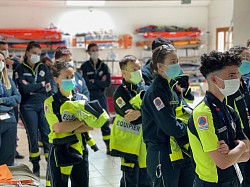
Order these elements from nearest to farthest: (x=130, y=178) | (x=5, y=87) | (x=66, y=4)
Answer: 1. (x=130, y=178)
2. (x=5, y=87)
3. (x=66, y=4)

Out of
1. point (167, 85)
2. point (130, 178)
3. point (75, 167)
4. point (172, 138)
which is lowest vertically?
point (130, 178)

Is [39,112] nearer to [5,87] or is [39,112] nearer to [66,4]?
[5,87]

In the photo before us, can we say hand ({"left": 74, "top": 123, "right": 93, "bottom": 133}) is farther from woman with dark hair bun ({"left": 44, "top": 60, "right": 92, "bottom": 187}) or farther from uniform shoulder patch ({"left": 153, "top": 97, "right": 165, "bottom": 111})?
uniform shoulder patch ({"left": 153, "top": 97, "right": 165, "bottom": 111})

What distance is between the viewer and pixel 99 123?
319 cm

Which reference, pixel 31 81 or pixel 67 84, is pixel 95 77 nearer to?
pixel 31 81

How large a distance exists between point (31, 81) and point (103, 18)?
4.73m

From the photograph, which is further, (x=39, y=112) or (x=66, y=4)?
(x=66, y=4)

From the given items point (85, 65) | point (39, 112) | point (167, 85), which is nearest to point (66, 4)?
point (85, 65)

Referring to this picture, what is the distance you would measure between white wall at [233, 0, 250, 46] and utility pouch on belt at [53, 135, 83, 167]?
132 inches

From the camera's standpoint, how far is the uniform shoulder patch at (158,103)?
2.72m

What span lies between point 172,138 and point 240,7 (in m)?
3.49

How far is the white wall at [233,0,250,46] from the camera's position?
5.46 metres

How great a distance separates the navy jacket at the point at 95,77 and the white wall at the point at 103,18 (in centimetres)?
320

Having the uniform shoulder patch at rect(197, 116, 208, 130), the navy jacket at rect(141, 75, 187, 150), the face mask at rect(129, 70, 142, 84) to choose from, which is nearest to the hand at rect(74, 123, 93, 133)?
the navy jacket at rect(141, 75, 187, 150)
